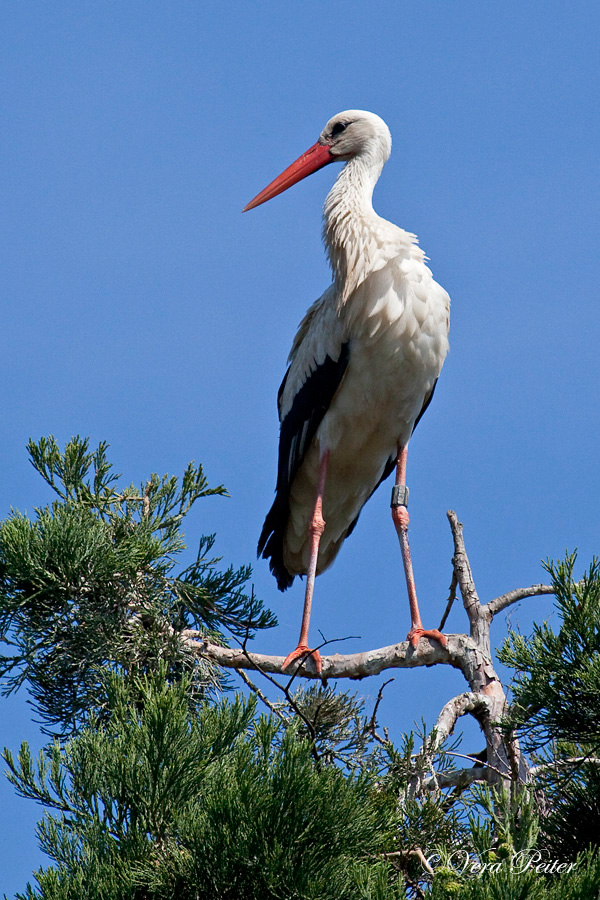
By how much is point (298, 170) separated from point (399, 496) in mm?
2239

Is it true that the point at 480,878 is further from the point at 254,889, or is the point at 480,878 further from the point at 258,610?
the point at 258,610

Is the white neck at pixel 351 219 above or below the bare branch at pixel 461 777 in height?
above

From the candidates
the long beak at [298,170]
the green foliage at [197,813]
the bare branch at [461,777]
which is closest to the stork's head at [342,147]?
the long beak at [298,170]

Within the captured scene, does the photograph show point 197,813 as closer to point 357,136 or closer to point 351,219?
point 351,219

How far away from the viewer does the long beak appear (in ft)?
21.9

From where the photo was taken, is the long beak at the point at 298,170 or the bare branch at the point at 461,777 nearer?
the bare branch at the point at 461,777

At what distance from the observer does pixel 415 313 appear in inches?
217

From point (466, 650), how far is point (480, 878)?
6.10 feet

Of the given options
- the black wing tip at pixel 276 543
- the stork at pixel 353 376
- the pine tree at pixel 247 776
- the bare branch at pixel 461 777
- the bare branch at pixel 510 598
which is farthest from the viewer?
the black wing tip at pixel 276 543

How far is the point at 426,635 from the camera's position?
445 cm

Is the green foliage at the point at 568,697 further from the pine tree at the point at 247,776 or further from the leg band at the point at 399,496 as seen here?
the leg band at the point at 399,496

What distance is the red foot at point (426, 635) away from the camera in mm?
4340

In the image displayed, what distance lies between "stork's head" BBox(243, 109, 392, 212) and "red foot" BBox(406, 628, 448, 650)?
9.68 ft

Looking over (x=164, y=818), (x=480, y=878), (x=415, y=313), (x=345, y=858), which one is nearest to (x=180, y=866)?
(x=164, y=818)
